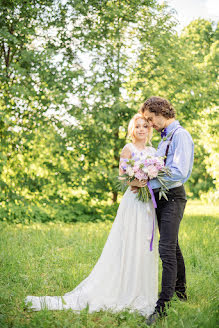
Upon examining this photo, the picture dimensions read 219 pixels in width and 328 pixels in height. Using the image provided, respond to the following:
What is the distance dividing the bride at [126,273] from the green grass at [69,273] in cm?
17

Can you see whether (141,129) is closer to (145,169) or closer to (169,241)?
(145,169)

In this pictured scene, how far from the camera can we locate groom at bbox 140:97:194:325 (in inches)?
127

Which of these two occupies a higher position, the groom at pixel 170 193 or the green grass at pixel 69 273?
the groom at pixel 170 193

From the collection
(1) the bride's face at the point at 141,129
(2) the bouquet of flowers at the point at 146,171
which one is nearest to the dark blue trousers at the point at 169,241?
(2) the bouquet of flowers at the point at 146,171

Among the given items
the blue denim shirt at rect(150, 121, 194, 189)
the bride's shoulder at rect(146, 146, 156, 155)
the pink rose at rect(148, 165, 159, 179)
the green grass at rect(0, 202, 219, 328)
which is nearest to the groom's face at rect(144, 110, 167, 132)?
the blue denim shirt at rect(150, 121, 194, 189)

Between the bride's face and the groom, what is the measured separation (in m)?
0.62

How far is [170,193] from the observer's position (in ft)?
11.0

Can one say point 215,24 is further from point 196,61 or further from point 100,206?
point 100,206

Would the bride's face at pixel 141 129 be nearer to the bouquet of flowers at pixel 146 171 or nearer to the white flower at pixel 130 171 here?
the bouquet of flowers at pixel 146 171

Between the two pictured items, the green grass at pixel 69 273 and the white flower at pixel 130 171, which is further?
the white flower at pixel 130 171

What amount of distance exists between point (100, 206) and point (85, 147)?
162 centimetres

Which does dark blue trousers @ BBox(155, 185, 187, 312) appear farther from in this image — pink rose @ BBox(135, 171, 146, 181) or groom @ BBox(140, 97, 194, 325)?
pink rose @ BBox(135, 171, 146, 181)

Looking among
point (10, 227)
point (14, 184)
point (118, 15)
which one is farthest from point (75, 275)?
point (118, 15)

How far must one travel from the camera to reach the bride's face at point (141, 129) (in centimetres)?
415
